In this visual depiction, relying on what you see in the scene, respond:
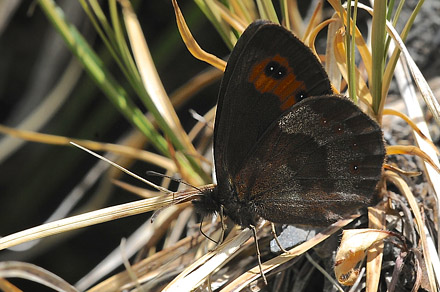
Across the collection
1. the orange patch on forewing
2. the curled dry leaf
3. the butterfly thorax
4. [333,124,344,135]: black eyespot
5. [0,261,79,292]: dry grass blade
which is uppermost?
the orange patch on forewing

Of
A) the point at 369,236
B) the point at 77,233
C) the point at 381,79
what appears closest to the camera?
the point at 369,236

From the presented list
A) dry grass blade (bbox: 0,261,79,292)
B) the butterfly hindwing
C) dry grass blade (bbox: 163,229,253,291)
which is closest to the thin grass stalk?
the butterfly hindwing

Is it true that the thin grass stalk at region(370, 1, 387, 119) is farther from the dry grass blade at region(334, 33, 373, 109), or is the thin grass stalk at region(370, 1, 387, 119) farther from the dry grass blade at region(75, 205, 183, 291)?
the dry grass blade at region(75, 205, 183, 291)

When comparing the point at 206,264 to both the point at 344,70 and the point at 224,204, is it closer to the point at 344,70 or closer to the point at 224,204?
the point at 224,204

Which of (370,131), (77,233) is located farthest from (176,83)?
(370,131)

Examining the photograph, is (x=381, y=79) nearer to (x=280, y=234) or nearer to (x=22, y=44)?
(x=280, y=234)

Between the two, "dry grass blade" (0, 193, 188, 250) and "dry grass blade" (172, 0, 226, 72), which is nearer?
"dry grass blade" (0, 193, 188, 250)
